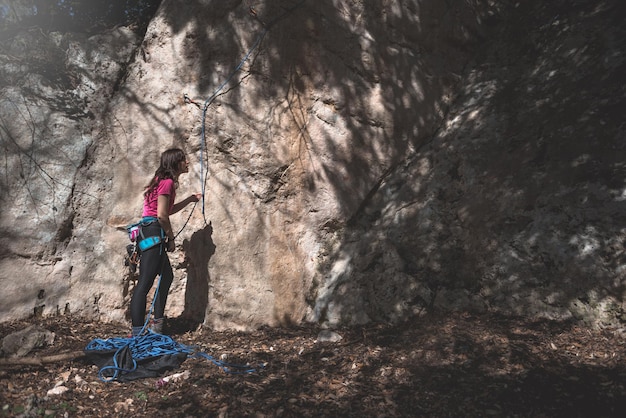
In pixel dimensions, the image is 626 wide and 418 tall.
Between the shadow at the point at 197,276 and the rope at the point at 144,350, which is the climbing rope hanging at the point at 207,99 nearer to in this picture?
the shadow at the point at 197,276

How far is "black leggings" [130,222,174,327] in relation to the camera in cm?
405

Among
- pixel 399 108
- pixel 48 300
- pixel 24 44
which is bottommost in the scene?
pixel 48 300

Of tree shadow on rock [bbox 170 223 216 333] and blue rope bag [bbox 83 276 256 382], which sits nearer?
blue rope bag [bbox 83 276 256 382]

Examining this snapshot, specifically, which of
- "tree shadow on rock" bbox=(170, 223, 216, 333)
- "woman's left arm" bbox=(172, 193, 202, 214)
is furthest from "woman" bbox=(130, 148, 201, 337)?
"tree shadow on rock" bbox=(170, 223, 216, 333)

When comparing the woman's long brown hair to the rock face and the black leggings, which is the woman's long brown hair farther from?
the rock face

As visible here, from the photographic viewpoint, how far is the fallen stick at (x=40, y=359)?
348 centimetres

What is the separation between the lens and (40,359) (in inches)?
142

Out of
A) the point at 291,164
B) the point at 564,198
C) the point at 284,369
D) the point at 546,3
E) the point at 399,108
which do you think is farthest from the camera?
the point at 546,3

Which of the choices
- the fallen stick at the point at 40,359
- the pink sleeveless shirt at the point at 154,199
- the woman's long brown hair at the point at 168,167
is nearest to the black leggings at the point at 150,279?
the pink sleeveless shirt at the point at 154,199

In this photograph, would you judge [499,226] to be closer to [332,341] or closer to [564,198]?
[564,198]

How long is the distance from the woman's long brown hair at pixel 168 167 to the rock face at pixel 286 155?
67cm

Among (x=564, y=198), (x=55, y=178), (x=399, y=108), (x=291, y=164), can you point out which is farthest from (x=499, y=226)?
(x=55, y=178)

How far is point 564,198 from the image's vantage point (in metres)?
4.09

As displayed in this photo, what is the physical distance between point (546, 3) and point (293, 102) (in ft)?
11.8
